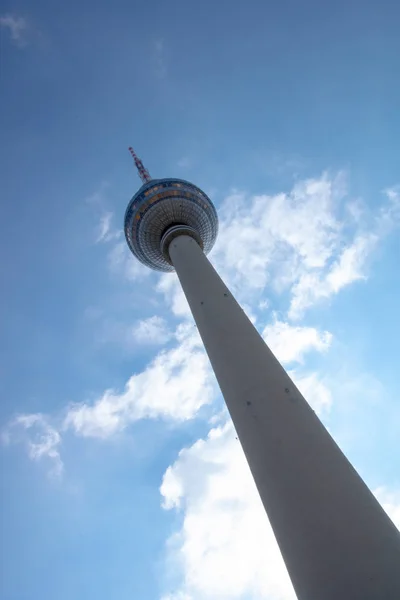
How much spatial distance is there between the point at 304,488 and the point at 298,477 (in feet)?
1.38

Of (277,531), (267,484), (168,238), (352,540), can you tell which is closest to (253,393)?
(267,484)

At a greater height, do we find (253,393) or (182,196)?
(182,196)

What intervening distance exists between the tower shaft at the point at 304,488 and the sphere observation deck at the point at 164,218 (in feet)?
60.9

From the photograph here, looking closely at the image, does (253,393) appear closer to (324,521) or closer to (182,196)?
(324,521)

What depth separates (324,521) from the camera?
36.6 feet

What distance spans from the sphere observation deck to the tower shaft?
1856 centimetres

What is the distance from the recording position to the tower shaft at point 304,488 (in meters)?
9.99

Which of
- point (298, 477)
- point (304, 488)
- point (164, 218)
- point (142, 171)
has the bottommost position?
point (304, 488)

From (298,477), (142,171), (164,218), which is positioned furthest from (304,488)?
(142,171)

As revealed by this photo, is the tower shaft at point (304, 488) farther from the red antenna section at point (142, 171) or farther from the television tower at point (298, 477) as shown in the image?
the red antenna section at point (142, 171)

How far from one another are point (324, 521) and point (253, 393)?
5.63 m

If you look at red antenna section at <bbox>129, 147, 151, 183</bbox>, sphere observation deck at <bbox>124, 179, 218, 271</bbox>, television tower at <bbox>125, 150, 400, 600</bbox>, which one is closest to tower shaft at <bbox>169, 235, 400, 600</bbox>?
television tower at <bbox>125, 150, 400, 600</bbox>

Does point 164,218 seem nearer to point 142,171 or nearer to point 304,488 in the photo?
point 142,171

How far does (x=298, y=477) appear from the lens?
41.1ft
